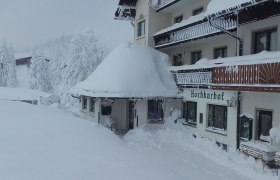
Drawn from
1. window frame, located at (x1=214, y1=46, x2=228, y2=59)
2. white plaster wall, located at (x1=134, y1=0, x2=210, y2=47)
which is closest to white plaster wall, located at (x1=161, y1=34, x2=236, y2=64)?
window frame, located at (x1=214, y1=46, x2=228, y2=59)

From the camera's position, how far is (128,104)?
26500 millimetres

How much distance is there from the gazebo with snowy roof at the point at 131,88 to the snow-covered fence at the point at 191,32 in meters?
1.15

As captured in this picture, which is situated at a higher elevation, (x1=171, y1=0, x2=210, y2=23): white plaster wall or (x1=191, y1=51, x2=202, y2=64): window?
(x1=171, y1=0, x2=210, y2=23): white plaster wall

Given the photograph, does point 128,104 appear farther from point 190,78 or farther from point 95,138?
point 95,138

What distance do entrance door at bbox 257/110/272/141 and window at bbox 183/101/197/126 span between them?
6.04 meters

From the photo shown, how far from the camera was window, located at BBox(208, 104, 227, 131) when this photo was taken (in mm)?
18875

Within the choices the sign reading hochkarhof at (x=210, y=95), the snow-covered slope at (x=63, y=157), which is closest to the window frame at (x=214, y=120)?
the sign reading hochkarhof at (x=210, y=95)

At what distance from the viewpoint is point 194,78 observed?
20578mm

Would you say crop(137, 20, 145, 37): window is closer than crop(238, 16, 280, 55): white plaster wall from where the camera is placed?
No

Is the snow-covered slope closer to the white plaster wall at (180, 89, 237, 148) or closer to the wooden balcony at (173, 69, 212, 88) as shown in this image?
the white plaster wall at (180, 89, 237, 148)

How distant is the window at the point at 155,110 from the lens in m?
24.5

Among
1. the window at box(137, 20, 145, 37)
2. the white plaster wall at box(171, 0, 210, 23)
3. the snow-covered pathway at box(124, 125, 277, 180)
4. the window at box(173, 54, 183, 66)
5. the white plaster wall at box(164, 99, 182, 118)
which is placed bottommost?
the snow-covered pathway at box(124, 125, 277, 180)

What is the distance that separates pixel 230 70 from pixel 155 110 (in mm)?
9752

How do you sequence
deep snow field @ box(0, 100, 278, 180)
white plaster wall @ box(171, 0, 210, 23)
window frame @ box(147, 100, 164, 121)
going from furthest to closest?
window frame @ box(147, 100, 164, 121), white plaster wall @ box(171, 0, 210, 23), deep snow field @ box(0, 100, 278, 180)
